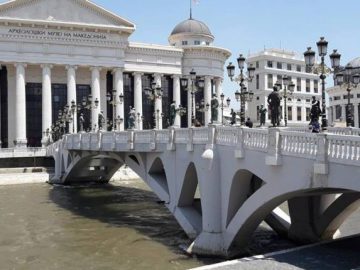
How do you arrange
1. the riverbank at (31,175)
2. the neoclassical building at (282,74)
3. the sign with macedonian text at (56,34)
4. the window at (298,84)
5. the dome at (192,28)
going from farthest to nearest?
the window at (298,84) → the dome at (192,28) → the neoclassical building at (282,74) → the sign with macedonian text at (56,34) → the riverbank at (31,175)

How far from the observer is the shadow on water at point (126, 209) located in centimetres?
2923

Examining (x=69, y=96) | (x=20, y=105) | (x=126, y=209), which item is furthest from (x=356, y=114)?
(x=126, y=209)

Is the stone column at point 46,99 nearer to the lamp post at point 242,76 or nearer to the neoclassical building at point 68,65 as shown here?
the neoclassical building at point 68,65

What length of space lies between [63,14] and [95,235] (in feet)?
209

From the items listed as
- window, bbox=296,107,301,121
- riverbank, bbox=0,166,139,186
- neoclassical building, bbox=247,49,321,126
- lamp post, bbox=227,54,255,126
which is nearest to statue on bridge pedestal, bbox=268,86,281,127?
lamp post, bbox=227,54,255,126

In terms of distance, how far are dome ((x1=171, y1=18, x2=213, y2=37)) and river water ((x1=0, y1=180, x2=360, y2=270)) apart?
63483 mm

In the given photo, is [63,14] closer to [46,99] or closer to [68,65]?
[68,65]

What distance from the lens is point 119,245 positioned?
1088 inches

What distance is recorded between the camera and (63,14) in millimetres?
86500

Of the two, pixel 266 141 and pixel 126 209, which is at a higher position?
pixel 266 141

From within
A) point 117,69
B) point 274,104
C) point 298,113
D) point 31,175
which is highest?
point 117,69

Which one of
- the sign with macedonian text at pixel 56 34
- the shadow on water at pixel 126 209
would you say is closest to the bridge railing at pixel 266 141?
the shadow on water at pixel 126 209

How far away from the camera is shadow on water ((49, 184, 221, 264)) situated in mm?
29234

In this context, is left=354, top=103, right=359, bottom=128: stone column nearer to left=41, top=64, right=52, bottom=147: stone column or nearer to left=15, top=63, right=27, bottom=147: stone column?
left=41, top=64, right=52, bottom=147: stone column
